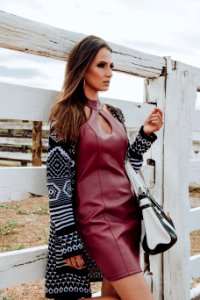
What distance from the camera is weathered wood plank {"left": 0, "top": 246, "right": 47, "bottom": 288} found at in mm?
2184

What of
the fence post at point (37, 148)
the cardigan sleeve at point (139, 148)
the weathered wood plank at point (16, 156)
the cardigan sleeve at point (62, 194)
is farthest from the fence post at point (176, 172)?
the weathered wood plank at point (16, 156)

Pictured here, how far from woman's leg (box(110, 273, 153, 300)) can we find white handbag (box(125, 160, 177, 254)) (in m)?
0.16

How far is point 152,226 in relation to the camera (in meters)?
2.12

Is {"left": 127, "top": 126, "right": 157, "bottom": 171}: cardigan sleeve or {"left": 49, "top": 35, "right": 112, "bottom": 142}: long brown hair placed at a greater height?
{"left": 49, "top": 35, "right": 112, "bottom": 142}: long brown hair

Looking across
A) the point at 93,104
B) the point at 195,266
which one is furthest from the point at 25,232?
the point at 93,104

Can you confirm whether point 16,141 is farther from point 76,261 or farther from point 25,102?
point 76,261

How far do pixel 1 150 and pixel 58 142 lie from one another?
31.1 feet

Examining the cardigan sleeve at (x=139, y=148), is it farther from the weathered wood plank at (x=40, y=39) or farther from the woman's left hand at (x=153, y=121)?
the weathered wood plank at (x=40, y=39)

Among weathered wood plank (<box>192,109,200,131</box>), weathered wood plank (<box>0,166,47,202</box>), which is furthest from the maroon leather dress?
weathered wood plank (<box>192,109,200,131</box>)

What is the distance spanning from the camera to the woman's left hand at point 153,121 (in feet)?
8.11

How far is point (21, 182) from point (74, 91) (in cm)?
52

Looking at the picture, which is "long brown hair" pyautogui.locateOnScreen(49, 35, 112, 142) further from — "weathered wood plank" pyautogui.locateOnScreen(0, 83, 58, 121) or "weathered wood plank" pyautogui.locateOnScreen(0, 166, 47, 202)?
"weathered wood plank" pyautogui.locateOnScreen(0, 166, 47, 202)

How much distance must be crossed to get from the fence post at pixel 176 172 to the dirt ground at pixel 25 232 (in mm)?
822

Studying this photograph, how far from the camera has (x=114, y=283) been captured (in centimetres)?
203
